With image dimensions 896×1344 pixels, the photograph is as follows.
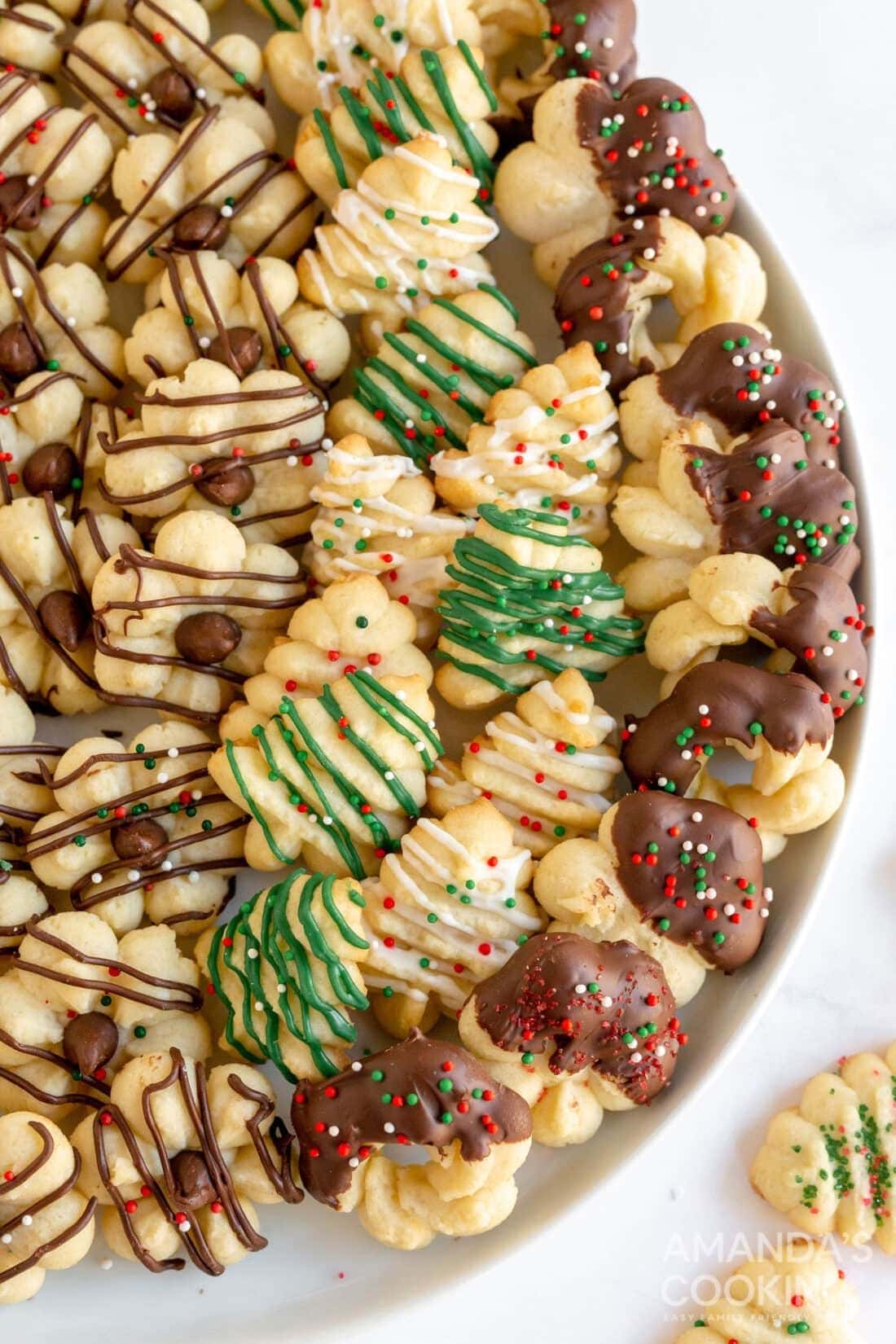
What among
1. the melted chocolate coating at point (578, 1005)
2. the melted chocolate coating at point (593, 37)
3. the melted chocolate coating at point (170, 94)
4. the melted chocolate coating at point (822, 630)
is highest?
the melted chocolate coating at point (593, 37)

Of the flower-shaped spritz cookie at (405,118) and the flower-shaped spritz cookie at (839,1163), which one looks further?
the flower-shaped spritz cookie at (839,1163)

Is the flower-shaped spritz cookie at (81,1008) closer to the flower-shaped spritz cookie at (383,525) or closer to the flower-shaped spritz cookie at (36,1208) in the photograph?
the flower-shaped spritz cookie at (36,1208)

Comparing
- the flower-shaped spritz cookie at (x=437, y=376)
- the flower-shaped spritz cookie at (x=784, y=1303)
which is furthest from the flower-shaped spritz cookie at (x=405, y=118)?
the flower-shaped spritz cookie at (x=784, y=1303)

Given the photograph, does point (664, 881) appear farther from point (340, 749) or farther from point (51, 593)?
point (51, 593)

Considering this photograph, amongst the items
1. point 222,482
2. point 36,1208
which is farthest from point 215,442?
point 36,1208

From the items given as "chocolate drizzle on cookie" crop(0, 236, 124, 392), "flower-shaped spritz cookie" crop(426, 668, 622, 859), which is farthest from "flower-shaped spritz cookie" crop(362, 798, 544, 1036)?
"chocolate drizzle on cookie" crop(0, 236, 124, 392)

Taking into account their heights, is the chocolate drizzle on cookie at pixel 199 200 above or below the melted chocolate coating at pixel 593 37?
below

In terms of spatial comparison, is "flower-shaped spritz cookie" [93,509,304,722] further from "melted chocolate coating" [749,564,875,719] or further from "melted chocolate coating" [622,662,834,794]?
"melted chocolate coating" [749,564,875,719]

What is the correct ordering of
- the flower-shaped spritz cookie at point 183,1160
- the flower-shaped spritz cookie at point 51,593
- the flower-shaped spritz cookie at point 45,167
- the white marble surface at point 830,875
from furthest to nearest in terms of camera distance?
the white marble surface at point 830,875
the flower-shaped spritz cookie at point 45,167
the flower-shaped spritz cookie at point 51,593
the flower-shaped spritz cookie at point 183,1160
